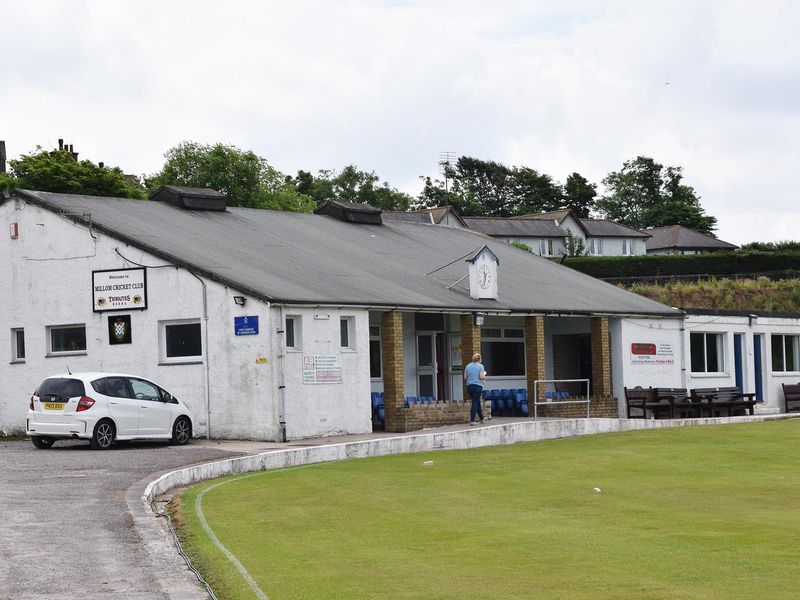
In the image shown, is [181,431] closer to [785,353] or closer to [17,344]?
[17,344]

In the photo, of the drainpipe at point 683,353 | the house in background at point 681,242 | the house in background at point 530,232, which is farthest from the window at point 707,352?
the house in background at point 681,242

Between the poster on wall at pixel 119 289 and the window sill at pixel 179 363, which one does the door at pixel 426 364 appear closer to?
the window sill at pixel 179 363

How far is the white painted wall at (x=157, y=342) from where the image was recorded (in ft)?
87.6

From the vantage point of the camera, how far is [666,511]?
15.0 m

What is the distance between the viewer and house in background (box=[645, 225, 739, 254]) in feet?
385

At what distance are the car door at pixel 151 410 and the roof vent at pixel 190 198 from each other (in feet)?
33.9

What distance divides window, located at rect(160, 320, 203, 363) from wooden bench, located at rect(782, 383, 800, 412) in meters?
21.6

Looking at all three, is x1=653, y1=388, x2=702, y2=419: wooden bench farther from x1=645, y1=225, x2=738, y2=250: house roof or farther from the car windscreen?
x1=645, y1=225, x2=738, y2=250: house roof

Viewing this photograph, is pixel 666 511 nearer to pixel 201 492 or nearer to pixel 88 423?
pixel 201 492

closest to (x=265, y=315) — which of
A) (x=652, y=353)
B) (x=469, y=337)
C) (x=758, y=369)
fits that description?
(x=469, y=337)

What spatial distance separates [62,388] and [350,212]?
58.2ft

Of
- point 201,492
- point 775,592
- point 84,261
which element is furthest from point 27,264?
point 775,592

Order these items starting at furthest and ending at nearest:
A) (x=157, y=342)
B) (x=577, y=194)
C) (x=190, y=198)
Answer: (x=577, y=194) < (x=190, y=198) < (x=157, y=342)

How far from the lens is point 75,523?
13.9 metres
